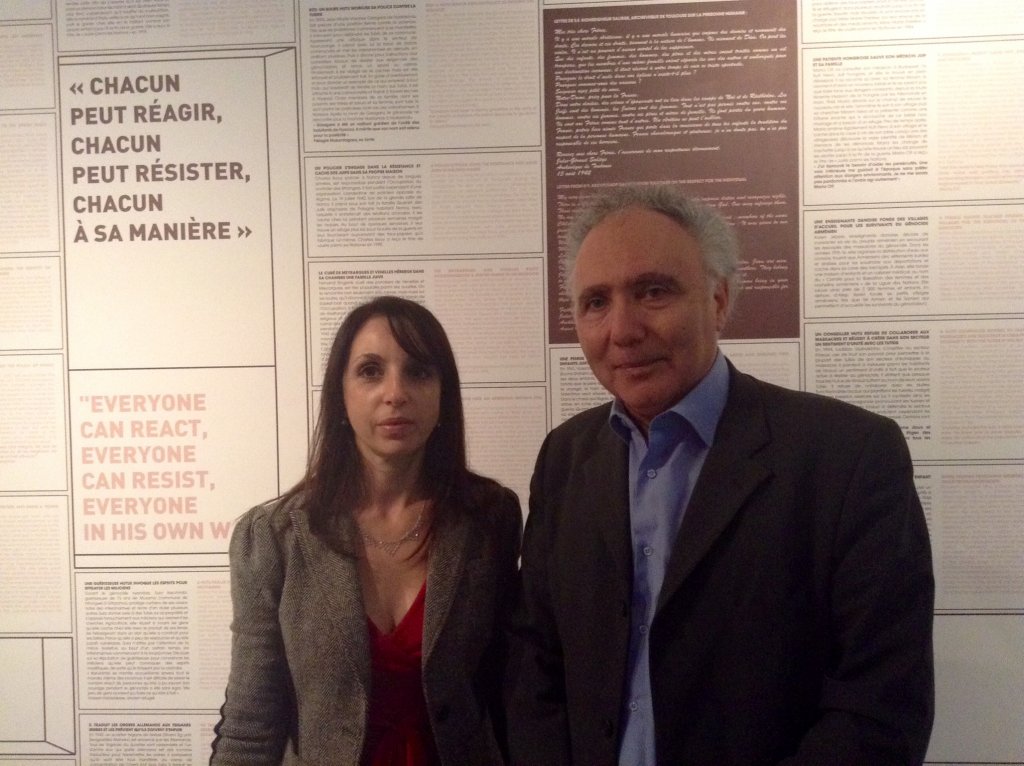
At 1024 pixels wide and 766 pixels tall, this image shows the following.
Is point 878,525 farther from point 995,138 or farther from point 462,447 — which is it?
point 995,138

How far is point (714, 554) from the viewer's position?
1.26m

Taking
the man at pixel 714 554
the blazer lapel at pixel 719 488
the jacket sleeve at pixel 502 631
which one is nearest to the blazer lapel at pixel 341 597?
the jacket sleeve at pixel 502 631

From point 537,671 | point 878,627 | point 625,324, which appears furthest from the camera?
point 537,671

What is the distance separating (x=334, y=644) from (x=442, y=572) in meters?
0.26

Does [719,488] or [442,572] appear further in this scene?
[442,572]

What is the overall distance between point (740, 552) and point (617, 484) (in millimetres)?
247

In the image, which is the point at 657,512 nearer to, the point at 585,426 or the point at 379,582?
the point at 585,426

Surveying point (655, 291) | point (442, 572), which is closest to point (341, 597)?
point (442, 572)

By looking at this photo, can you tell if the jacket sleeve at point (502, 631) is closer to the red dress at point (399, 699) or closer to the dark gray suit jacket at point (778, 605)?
the red dress at point (399, 699)

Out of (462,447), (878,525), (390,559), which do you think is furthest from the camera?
(462,447)

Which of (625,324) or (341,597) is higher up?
(625,324)

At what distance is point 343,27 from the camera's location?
6.35 ft

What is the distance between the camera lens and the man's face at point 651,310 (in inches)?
51.0

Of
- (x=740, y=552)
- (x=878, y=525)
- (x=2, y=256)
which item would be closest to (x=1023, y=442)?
(x=878, y=525)
